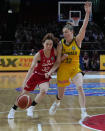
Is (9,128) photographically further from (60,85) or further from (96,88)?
(96,88)

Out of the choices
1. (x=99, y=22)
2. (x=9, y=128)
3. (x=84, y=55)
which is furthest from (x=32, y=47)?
(x=9, y=128)

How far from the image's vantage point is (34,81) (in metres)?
6.04

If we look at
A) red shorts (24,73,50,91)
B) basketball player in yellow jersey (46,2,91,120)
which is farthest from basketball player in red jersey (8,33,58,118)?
basketball player in yellow jersey (46,2,91,120)

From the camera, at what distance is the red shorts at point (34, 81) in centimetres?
602

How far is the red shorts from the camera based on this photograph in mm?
6016

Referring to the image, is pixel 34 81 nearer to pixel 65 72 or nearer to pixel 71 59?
pixel 65 72

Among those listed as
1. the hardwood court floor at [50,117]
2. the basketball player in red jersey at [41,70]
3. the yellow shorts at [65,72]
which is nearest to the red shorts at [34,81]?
the basketball player in red jersey at [41,70]

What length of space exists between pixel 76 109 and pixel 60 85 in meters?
1.21

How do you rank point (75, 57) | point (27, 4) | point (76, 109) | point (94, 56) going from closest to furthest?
point (75, 57) → point (76, 109) → point (94, 56) → point (27, 4)

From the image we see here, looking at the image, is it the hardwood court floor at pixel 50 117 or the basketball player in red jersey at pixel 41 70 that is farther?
the basketball player in red jersey at pixel 41 70

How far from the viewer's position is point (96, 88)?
1125 cm

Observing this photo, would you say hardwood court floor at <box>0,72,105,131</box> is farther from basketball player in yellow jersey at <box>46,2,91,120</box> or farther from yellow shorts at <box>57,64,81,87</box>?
yellow shorts at <box>57,64,81,87</box>

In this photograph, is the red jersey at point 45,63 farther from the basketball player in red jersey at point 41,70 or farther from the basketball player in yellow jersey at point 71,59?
the basketball player in yellow jersey at point 71,59

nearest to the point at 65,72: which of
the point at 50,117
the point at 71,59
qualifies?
the point at 71,59
